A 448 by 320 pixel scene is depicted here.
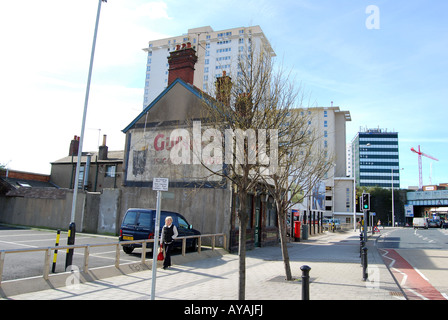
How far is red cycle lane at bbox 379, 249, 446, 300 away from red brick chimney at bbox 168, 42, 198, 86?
13904mm

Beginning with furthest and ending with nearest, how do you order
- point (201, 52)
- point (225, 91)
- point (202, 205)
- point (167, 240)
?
point (201, 52)
point (202, 205)
point (167, 240)
point (225, 91)

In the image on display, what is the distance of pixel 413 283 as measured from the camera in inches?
390

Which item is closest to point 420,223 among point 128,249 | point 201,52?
point 201,52

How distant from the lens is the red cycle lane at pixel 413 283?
26.2ft

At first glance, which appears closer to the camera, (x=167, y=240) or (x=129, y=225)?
(x=167, y=240)

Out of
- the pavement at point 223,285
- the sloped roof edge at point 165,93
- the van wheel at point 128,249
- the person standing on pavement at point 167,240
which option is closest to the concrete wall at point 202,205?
the pavement at point 223,285

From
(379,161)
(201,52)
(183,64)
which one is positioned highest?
(201,52)

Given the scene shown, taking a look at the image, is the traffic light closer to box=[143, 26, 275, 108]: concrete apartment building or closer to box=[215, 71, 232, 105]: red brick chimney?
box=[215, 71, 232, 105]: red brick chimney

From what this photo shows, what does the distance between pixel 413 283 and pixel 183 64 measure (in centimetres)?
1531

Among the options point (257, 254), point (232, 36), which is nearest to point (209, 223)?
point (257, 254)

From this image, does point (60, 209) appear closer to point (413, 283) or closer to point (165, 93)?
point (165, 93)

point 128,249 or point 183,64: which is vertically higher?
point 183,64

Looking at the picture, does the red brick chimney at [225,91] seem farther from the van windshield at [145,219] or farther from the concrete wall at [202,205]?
the concrete wall at [202,205]

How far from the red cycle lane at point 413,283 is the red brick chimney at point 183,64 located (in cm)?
1390
